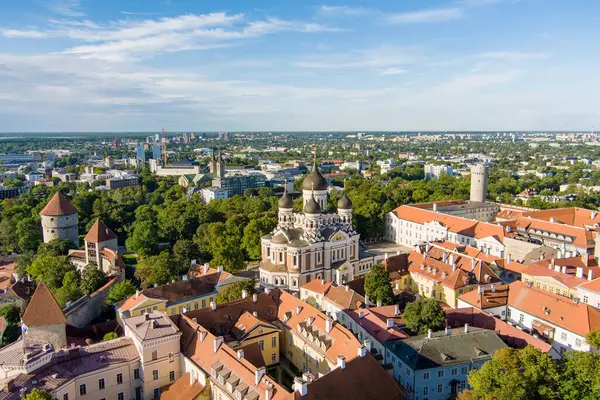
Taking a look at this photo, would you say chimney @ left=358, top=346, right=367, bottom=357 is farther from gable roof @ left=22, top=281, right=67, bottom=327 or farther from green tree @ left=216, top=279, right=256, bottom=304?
gable roof @ left=22, top=281, right=67, bottom=327

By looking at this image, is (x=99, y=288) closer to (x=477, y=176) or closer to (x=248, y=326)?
(x=248, y=326)

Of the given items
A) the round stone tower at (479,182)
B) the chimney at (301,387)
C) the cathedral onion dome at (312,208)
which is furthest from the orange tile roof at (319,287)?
the round stone tower at (479,182)

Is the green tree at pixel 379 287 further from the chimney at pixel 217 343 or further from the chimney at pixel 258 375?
the chimney at pixel 258 375

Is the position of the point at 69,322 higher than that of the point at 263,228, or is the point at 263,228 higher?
the point at 263,228

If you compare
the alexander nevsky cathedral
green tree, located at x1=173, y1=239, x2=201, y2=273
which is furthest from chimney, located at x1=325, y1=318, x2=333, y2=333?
green tree, located at x1=173, y1=239, x2=201, y2=273

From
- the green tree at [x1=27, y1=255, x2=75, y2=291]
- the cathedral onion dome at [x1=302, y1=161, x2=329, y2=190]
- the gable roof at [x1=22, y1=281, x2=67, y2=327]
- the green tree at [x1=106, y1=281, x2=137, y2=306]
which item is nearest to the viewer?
the gable roof at [x1=22, y1=281, x2=67, y2=327]

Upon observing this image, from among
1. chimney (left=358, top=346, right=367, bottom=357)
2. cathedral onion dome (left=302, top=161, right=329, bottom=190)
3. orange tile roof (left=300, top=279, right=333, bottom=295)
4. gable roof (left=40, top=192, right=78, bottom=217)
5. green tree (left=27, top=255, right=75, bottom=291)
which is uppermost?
cathedral onion dome (left=302, top=161, right=329, bottom=190)

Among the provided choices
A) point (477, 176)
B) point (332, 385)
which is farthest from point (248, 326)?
point (477, 176)

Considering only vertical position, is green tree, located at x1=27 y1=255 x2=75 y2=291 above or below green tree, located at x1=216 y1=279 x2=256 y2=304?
below
